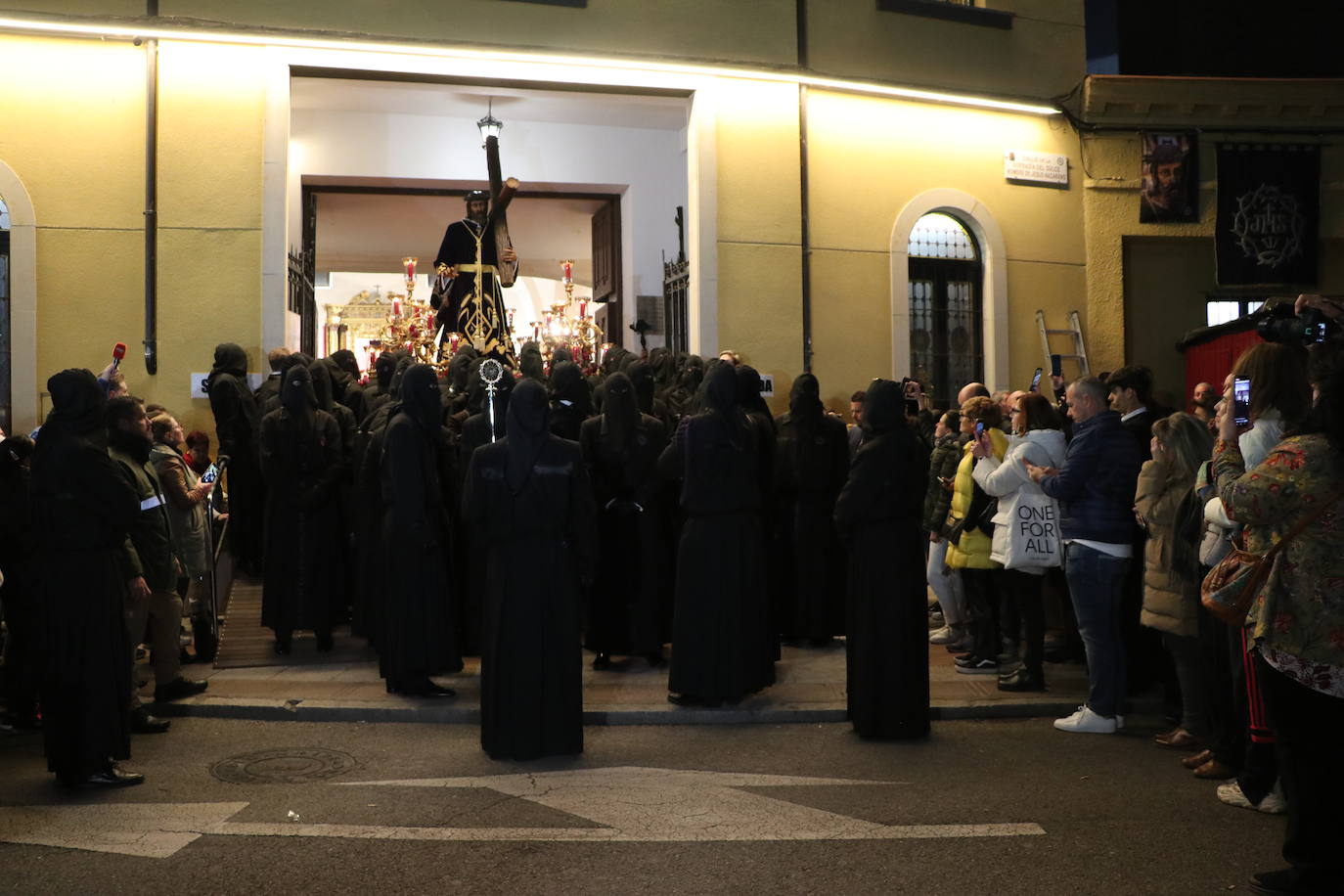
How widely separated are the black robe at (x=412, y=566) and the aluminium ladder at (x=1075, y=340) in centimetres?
1017

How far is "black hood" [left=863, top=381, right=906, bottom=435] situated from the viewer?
762 cm

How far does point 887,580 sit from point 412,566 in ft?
10.4

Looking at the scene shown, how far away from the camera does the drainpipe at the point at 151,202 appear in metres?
13.2

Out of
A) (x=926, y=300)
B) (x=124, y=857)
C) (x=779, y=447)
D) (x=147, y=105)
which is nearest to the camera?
(x=124, y=857)

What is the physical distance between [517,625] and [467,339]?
329 inches

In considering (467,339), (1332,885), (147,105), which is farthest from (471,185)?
(1332,885)

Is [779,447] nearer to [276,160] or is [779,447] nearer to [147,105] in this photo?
[276,160]

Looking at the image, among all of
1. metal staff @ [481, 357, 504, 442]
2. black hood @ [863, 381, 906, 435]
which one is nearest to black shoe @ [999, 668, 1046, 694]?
black hood @ [863, 381, 906, 435]

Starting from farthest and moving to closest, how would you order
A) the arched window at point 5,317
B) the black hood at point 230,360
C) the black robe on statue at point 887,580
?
1. the arched window at point 5,317
2. the black hood at point 230,360
3. the black robe on statue at point 887,580

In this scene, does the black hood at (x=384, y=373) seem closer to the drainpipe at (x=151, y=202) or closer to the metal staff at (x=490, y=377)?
the metal staff at (x=490, y=377)

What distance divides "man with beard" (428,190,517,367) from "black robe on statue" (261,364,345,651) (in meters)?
4.91

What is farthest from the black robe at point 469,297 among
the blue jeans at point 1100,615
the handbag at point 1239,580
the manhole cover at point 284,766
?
the handbag at point 1239,580

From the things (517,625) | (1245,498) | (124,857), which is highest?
(1245,498)

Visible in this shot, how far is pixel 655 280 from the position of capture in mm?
19484
